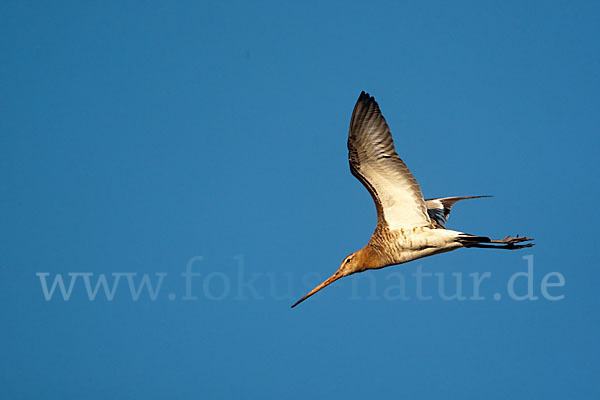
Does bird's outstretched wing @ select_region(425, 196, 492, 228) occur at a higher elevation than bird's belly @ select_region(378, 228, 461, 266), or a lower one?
higher

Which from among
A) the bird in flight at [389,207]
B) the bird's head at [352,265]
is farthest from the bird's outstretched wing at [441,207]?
the bird's head at [352,265]

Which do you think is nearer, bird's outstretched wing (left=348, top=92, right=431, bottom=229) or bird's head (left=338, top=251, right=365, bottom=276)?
bird's outstretched wing (left=348, top=92, right=431, bottom=229)

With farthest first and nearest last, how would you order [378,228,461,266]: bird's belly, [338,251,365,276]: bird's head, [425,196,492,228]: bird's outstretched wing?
1. [425,196,492,228]: bird's outstretched wing
2. [338,251,365,276]: bird's head
3. [378,228,461,266]: bird's belly

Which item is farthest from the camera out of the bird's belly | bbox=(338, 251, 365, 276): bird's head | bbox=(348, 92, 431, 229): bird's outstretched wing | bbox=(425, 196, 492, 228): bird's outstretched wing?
bbox=(425, 196, 492, 228): bird's outstretched wing

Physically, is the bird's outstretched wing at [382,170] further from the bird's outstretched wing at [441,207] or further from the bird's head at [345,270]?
the bird's outstretched wing at [441,207]

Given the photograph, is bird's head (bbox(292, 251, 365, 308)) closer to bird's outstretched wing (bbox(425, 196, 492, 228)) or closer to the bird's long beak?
the bird's long beak

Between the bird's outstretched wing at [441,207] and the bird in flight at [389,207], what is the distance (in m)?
1.60

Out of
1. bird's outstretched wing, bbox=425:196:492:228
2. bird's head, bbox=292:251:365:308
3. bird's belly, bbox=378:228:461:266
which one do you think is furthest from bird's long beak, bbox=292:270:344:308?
bird's outstretched wing, bbox=425:196:492:228

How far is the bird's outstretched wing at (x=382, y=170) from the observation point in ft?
44.0

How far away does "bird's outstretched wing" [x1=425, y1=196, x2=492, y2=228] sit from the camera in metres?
16.3


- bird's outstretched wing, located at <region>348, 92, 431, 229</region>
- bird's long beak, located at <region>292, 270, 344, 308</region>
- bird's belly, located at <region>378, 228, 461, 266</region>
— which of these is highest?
bird's outstretched wing, located at <region>348, 92, 431, 229</region>

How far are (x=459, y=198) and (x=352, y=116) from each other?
449cm

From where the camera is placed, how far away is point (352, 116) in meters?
13.4

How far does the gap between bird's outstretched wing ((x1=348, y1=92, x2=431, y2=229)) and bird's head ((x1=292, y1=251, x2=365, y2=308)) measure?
3.70 ft
